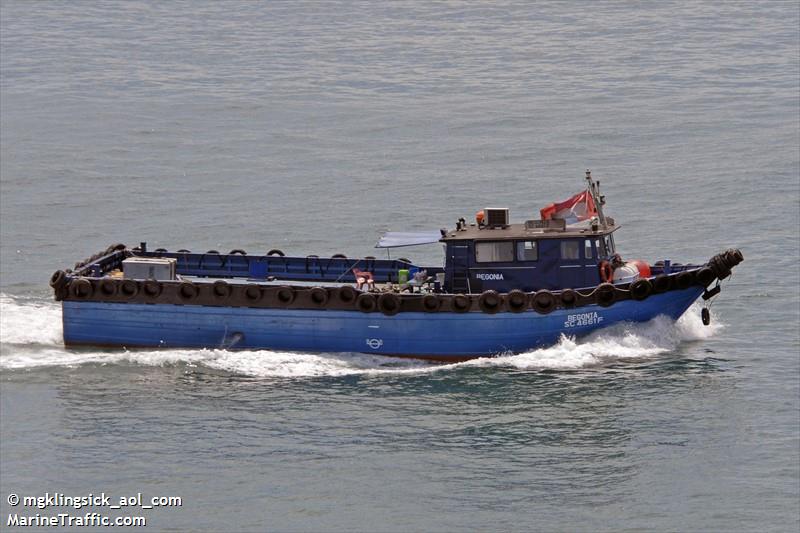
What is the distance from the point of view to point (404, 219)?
54.7 metres

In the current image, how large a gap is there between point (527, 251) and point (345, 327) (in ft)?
Answer: 17.3

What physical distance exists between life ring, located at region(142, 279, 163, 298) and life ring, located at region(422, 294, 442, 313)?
23.5 ft

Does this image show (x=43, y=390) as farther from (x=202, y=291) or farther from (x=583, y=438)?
(x=583, y=438)

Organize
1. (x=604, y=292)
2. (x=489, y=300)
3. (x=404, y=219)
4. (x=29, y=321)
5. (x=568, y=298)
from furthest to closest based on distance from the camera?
(x=404, y=219)
(x=29, y=321)
(x=604, y=292)
(x=568, y=298)
(x=489, y=300)

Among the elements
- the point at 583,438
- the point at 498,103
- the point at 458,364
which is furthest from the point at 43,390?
the point at 498,103

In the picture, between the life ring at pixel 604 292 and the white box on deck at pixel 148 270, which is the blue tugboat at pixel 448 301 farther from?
the white box on deck at pixel 148 270

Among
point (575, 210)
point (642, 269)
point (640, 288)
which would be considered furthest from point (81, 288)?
point (642, 269)

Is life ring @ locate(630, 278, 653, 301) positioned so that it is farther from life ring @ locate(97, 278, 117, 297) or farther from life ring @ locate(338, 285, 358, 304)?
life ring @ locate(97, 278, 117, 297)

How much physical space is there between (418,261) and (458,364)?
943cm

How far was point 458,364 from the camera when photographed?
4122 centimetres

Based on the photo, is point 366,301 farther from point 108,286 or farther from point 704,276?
point 704,276

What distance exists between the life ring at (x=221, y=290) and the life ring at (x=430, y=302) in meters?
5.23

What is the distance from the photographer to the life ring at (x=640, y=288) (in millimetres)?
41406

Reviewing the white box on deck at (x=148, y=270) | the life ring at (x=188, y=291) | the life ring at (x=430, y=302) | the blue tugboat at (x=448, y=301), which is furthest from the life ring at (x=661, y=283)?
the white box on deck at (x=148, y=270)
